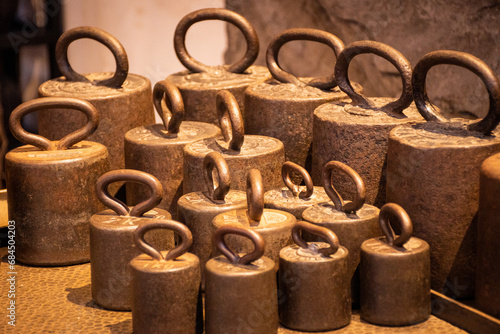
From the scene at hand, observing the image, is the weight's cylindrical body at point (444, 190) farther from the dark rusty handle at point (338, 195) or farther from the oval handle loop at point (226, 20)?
the oval handle loop at point (226, 20)

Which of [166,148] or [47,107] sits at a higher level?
[47,107]

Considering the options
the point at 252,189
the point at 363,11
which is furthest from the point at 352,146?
the point at 363,11

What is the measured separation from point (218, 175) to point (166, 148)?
0.38m

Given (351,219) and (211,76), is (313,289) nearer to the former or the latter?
(351,219)

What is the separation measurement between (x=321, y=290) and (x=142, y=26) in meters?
1.90

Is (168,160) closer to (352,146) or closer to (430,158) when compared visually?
(352,146)

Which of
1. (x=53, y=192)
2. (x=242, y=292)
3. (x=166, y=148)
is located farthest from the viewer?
(x=166, y=148)

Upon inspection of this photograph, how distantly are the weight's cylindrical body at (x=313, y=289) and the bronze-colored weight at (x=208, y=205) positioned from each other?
22 centimetres

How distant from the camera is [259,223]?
5.63 feet

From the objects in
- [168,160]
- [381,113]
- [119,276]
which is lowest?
[119,276]

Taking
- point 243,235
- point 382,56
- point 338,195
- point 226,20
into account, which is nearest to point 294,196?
point 338,195

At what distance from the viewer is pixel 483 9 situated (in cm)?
245

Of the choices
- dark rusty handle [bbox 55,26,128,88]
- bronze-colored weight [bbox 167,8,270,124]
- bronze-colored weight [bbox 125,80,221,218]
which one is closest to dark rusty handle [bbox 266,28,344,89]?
bronze-colored weight [bbox 167,8,270,124]

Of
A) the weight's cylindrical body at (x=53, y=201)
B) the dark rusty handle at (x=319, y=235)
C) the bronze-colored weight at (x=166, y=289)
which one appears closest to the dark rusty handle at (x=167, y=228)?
the bronze-colored weight at (x=166, y=289)
